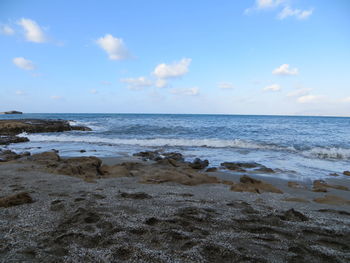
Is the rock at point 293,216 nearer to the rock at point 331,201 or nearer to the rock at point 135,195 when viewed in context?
the rock at point 331,201

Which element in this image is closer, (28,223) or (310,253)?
(310,253)

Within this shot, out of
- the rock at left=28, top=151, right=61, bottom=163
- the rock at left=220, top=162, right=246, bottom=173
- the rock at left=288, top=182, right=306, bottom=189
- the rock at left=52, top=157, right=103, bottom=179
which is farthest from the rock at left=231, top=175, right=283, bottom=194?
the rock at left=28, top=151, right=61, bottom=163

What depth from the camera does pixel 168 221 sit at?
3008 mm

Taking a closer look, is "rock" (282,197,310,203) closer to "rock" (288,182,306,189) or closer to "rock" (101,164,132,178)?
"rock" (288,182,306,189)

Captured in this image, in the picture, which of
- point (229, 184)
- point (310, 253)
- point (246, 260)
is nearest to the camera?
point (246, 260)

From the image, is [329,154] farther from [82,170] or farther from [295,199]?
[82,170]

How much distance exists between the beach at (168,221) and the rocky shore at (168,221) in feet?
0.04

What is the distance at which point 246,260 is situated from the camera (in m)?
2.19

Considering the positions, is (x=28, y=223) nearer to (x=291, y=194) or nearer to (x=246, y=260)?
(x=246, y=260)

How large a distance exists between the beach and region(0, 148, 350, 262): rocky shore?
1cm

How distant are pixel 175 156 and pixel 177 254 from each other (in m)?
7.42

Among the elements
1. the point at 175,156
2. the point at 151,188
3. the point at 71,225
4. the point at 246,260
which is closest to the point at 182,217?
the point at 246,260

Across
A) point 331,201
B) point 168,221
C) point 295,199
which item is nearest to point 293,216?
point 295,199

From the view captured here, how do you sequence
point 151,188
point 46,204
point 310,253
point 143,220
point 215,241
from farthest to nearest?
point 151,188 → point 46,204 → point 143,220 → point 215,241 → point 310,253
